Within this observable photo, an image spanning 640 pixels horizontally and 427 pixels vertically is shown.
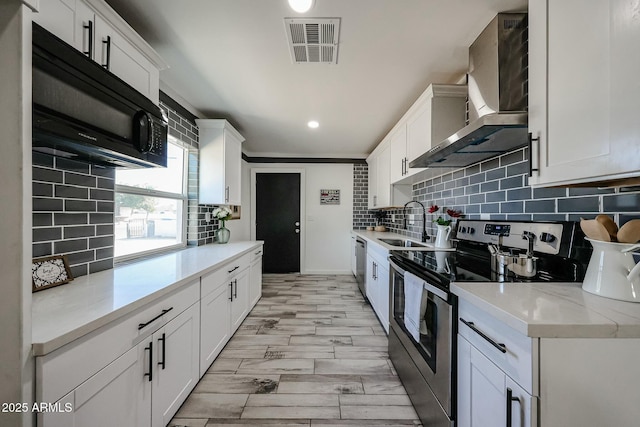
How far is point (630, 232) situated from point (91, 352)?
74.3 inches

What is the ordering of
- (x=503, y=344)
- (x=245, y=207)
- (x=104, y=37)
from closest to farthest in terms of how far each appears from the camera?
(x=503, y=344), (x=104, y=37), (x=245, y=207)

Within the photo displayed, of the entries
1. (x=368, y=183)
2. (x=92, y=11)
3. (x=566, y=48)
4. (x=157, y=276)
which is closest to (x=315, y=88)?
(x=92, y=11)

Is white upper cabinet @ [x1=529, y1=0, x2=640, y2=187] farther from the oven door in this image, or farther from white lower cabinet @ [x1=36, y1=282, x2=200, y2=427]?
white lower cabinet @ [x1=36, y1=282, x2=200, y2=427]

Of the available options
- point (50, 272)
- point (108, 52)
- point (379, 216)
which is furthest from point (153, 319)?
point (379, 216)

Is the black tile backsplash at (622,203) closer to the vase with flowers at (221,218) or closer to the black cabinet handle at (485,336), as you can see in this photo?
the black cabinet handle at (485,336)

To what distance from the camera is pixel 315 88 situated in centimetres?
236

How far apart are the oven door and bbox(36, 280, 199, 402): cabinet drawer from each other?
4.49ft

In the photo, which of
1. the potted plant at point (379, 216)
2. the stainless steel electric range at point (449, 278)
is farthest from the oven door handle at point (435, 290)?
the potted plant at point (379, 216)

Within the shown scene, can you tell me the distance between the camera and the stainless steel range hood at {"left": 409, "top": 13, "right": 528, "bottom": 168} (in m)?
1.37

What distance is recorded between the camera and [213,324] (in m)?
1.98

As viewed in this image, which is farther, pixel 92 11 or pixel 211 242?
pixel 211 242

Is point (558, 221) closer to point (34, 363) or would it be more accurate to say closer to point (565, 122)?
point (565, 122)

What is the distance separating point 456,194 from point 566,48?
154 centimetres

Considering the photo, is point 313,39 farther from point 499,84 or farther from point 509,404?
point 509,404
